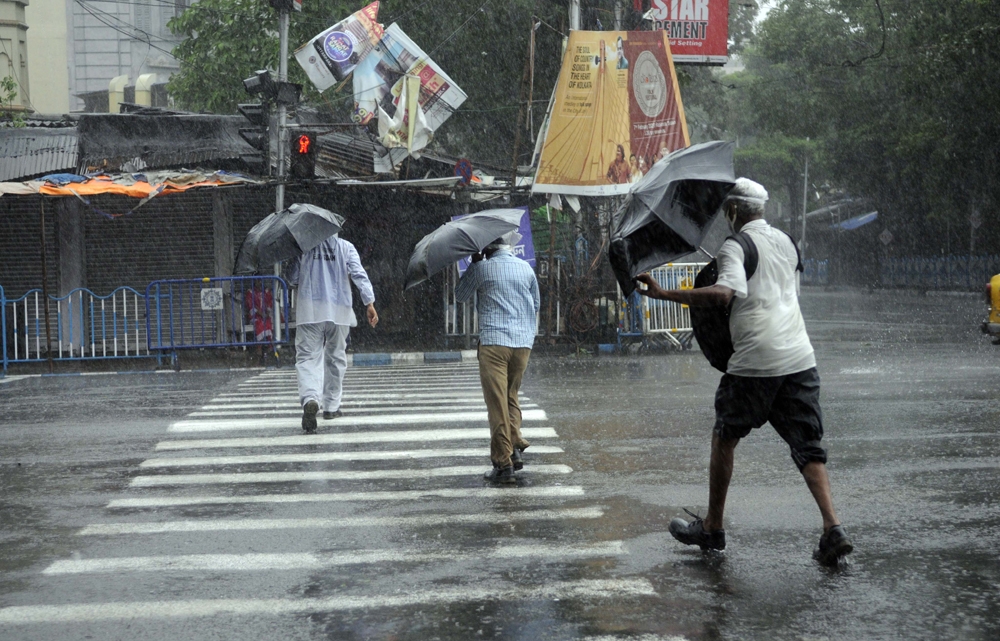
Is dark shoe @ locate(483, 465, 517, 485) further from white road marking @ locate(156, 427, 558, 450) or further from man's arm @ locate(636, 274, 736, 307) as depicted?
man's arm @ locate(636, 274, 736, 307)

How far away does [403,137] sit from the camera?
19.2 m

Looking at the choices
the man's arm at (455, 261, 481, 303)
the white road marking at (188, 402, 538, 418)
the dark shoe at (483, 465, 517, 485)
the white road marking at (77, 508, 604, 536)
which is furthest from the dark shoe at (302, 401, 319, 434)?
the white road marking at (77, 508, 604, 536)

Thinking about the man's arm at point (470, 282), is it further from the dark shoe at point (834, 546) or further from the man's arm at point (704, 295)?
the dark shoe at point (834, 546)

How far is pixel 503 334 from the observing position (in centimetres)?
752

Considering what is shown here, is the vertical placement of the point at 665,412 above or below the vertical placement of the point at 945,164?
below

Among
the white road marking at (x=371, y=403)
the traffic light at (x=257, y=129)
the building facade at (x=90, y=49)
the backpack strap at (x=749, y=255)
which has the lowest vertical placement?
the white road marking at (x=371, y=403)

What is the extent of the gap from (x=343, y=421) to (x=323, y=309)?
3.85 ft

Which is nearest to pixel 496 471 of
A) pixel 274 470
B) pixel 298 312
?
pixel 274 470

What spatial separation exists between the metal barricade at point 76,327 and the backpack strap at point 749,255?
12.9 meters

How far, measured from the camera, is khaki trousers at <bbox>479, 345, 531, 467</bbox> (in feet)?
24.2

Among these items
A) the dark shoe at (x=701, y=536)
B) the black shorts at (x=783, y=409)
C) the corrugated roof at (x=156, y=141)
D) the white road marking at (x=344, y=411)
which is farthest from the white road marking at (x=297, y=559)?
the corrugated roof at (x=156, y=141)

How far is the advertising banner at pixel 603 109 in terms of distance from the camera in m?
18.4

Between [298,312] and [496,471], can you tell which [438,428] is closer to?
[298,312]

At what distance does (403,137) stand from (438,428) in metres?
10.3
